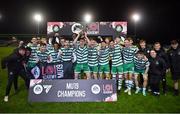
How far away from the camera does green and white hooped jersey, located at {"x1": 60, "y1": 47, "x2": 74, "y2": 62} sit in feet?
53.1

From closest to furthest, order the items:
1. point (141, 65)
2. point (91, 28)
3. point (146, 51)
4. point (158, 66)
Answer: point (158, 66) → point (141, 65) → point (146, 51) → point (91, 28)

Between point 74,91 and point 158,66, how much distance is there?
3.93 meters

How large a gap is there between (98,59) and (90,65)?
1.53ft

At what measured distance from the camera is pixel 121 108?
46.8ft

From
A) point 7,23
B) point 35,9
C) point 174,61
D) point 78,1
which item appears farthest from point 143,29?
point 174,61

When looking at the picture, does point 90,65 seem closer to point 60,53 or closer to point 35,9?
point 60,53

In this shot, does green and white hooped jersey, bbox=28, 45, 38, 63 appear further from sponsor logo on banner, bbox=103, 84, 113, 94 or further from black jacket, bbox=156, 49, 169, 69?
black jacket, bbox=156, 49, 169, 69

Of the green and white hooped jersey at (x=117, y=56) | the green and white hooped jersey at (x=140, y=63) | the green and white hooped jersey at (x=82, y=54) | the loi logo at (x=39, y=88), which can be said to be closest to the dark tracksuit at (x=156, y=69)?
the green and white hooped jersey at (x=140, y=63)

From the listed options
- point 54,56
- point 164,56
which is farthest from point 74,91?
point 164,56

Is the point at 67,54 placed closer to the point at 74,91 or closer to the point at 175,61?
the point at 74,91

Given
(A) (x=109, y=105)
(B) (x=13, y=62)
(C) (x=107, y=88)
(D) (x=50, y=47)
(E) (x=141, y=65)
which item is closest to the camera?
(A) (x=109, y=105)

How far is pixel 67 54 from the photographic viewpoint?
53.4 ft

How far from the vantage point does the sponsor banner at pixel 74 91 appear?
14703 millimetres

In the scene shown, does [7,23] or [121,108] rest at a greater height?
[7,23]
